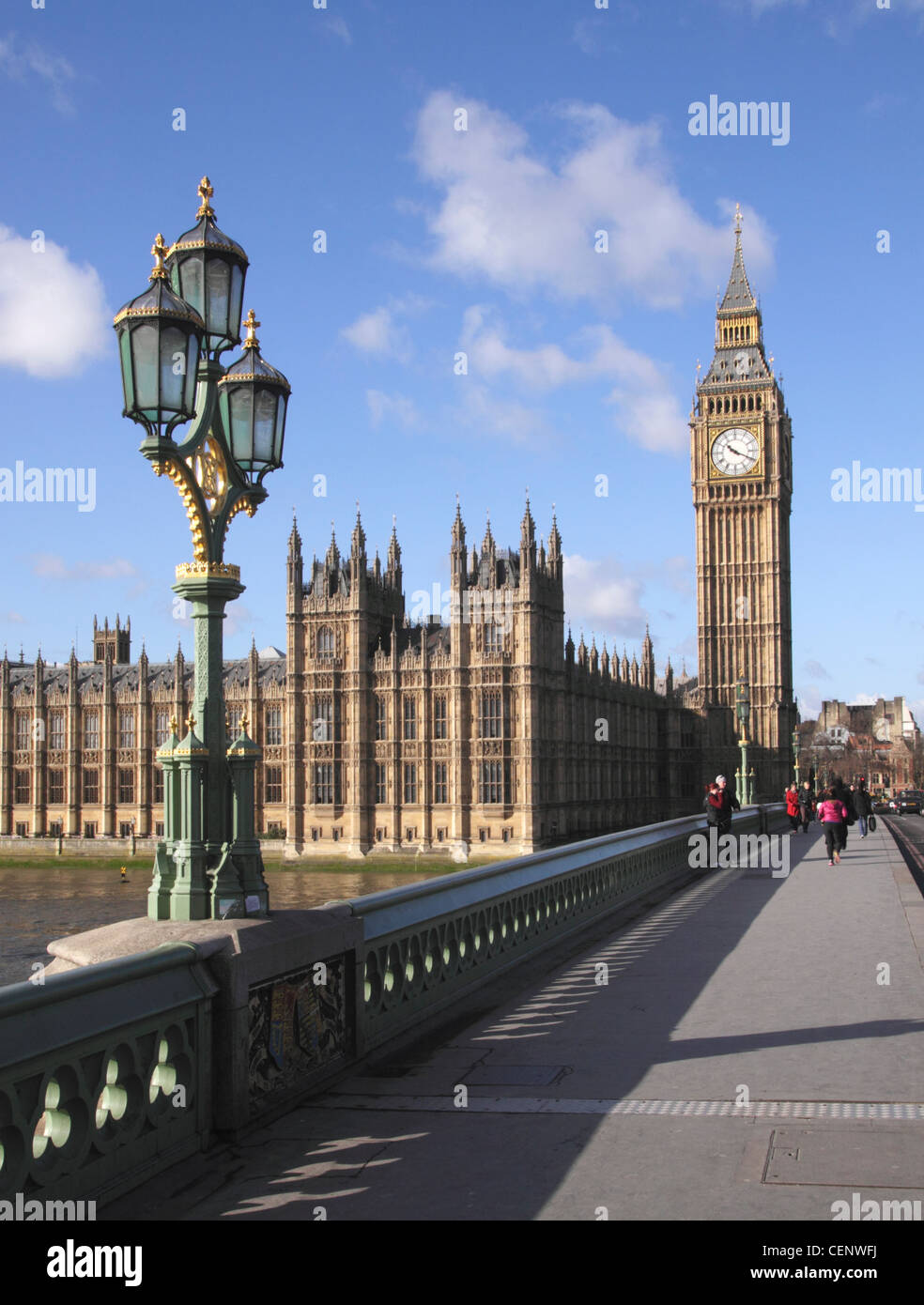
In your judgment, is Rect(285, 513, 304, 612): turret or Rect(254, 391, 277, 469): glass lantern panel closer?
Rect(254, 391, 277, 469): glass lantern panel

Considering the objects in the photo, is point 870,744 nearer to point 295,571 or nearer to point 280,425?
point 295,571

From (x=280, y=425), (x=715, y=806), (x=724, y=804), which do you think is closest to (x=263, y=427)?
(x=280, y=425)

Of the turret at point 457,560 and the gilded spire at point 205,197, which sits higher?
the turret at point 457,560

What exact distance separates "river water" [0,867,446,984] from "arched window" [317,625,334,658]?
12812 millimetres

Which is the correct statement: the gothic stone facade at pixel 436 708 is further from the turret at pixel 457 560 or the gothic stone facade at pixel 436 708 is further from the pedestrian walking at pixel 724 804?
the pedestrian walking at pixel 724 804

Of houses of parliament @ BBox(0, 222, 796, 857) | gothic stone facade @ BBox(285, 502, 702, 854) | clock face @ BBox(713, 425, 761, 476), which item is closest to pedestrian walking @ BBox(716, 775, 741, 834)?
houses of parliament @ BBox(0, 222, 796, 857)

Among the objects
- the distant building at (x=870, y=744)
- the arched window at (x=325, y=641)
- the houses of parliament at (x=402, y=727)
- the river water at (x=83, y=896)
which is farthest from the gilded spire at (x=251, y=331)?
the distant building at (x=870, y=744)

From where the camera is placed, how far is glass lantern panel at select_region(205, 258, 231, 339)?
28.4ft

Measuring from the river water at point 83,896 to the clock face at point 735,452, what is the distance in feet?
185

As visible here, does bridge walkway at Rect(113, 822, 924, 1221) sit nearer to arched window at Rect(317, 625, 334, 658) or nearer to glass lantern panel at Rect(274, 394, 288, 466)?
glass lantern panel at Rect(274, 394, 288, 466)

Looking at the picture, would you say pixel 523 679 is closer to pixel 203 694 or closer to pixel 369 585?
pixel 369 585

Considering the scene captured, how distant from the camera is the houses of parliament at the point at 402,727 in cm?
6931
